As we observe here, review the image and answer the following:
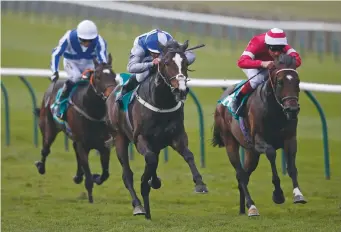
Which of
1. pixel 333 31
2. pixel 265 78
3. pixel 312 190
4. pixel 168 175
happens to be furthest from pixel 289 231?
pixel 333 31

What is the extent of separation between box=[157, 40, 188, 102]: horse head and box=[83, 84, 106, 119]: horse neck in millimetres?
2355

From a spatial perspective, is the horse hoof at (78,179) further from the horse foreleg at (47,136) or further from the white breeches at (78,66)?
the white breeches at (78,66)

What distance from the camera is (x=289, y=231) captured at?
9.21 metres

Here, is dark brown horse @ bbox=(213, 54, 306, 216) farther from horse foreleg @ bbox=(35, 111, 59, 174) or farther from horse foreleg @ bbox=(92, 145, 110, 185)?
horse foreleg @ bbox=(35, 111, 59, 174)

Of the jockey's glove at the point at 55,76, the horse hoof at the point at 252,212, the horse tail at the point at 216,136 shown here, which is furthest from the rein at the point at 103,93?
the horse hoof at the point at 252,212

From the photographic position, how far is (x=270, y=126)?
974 cm

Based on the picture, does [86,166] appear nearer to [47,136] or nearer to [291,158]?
[47,136]

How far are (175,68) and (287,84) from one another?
954 mm

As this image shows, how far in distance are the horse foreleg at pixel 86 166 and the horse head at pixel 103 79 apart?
2.32 ft

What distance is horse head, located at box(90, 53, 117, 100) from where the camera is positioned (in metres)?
11.5

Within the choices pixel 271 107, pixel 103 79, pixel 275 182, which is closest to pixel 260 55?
pixel 271 107

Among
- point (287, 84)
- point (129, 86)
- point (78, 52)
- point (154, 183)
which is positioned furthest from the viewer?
point (78, 52)

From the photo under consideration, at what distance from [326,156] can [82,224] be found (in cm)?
333

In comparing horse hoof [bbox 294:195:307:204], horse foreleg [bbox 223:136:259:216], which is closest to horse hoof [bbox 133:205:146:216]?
horse foreleg [bbox 223:136:259:216]
